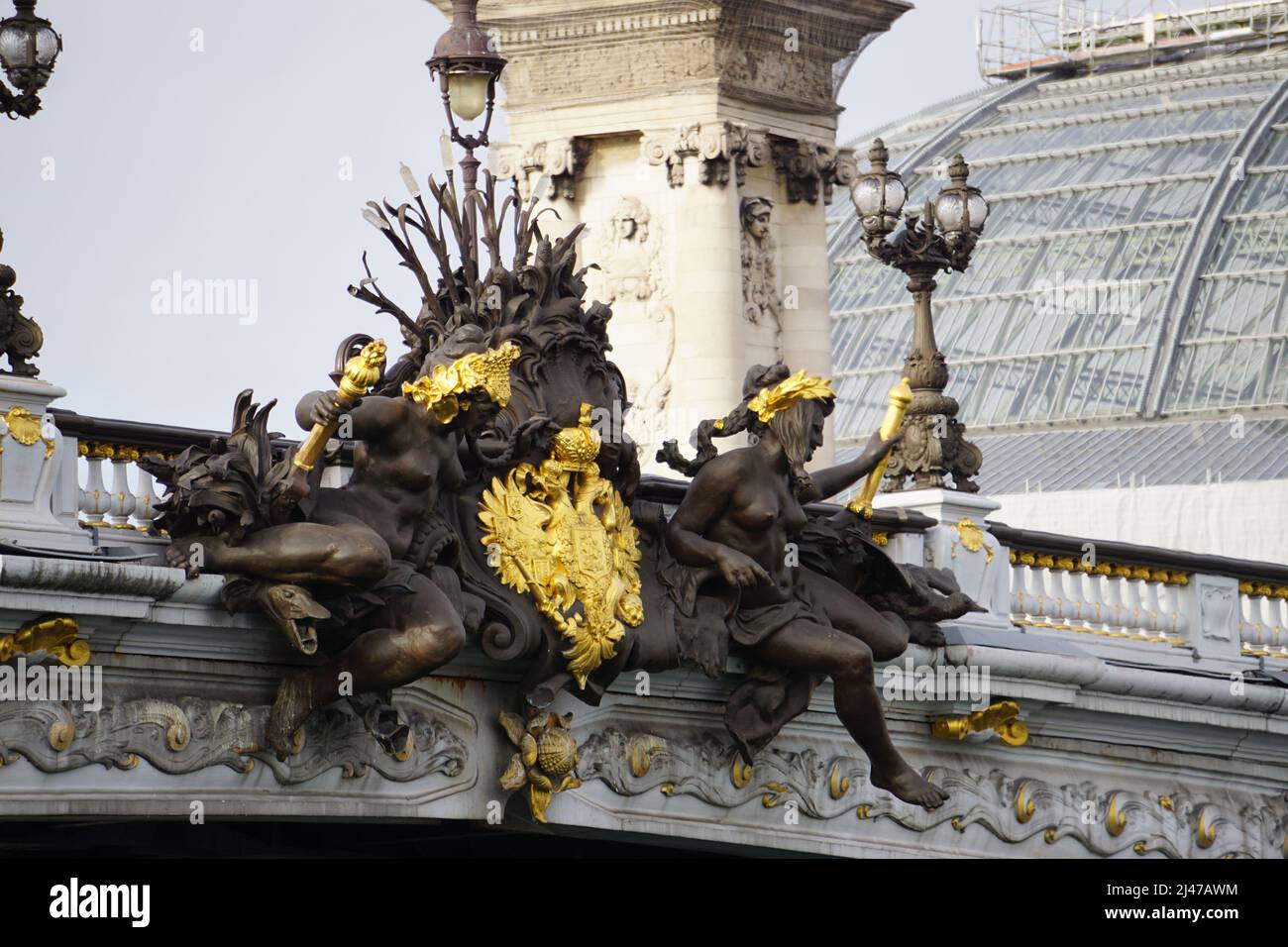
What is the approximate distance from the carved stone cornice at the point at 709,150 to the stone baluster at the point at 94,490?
50.2 ft

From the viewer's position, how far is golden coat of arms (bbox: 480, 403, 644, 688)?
20562 mm

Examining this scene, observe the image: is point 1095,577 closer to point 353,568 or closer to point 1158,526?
point 353,568

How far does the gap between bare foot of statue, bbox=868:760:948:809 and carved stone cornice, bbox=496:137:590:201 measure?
42.9 ft

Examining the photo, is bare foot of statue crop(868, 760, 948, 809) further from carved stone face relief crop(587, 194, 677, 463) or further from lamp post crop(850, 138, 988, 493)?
carved stone face relief crop(587, 194, 677, 463)

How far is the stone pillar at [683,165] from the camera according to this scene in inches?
1350

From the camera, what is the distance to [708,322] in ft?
112

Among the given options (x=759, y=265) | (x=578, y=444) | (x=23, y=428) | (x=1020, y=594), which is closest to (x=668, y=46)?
(x=759, y=265)

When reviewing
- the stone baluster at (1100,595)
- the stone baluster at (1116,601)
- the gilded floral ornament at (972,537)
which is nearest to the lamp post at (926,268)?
the gilded floral ornament at (972,537)

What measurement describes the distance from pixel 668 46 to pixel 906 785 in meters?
13.7

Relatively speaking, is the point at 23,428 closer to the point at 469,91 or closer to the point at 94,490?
the point at 94,490

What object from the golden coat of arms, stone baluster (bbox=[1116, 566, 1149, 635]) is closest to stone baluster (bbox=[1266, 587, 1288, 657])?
stone baluster (bbox=[1116, 566, 1149, 635])
